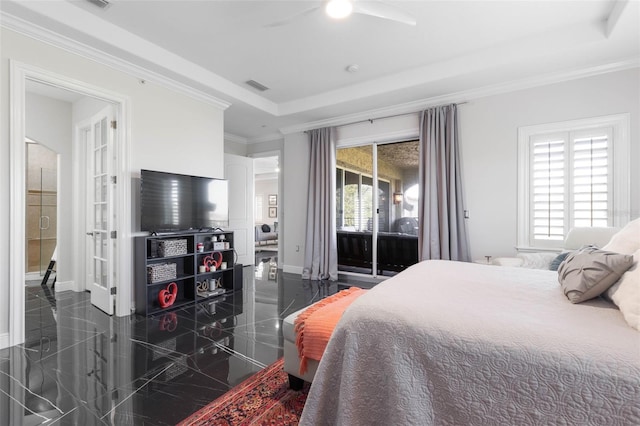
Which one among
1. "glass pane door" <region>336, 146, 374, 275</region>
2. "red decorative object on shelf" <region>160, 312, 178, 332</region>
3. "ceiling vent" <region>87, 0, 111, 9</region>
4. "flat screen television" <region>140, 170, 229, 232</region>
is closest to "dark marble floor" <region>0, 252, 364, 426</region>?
"red decorative object on shelf" <region>160, 312, 178, 332</region>

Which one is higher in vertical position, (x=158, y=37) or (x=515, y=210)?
(x=158, y=37)

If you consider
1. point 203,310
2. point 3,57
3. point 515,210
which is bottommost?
point 203,310

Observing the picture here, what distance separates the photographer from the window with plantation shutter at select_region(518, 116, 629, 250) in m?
3.18

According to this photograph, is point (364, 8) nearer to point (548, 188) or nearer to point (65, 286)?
point (548, 188)

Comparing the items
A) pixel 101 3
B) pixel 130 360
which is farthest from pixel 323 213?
pixel 101 3

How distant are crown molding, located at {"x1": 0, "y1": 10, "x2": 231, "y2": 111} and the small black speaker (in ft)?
7.83

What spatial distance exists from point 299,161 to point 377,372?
4580 mm

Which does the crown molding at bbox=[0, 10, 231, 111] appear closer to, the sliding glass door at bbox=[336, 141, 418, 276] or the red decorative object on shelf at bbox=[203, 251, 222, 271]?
the red decorative object on shelf at bbox=[203, 251, 222, 271]

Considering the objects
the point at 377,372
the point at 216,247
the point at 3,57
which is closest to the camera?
the point at 377,372

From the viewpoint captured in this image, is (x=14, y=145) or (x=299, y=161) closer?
(x=14, y=145)

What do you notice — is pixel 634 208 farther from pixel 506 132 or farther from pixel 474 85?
pixel 474 85

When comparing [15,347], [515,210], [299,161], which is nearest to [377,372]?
[15,347]

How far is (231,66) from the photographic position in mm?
3611

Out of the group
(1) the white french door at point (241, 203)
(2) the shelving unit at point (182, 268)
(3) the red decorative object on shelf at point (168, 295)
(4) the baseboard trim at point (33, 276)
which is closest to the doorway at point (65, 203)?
(2) the shelving unit at point (182, 268)
